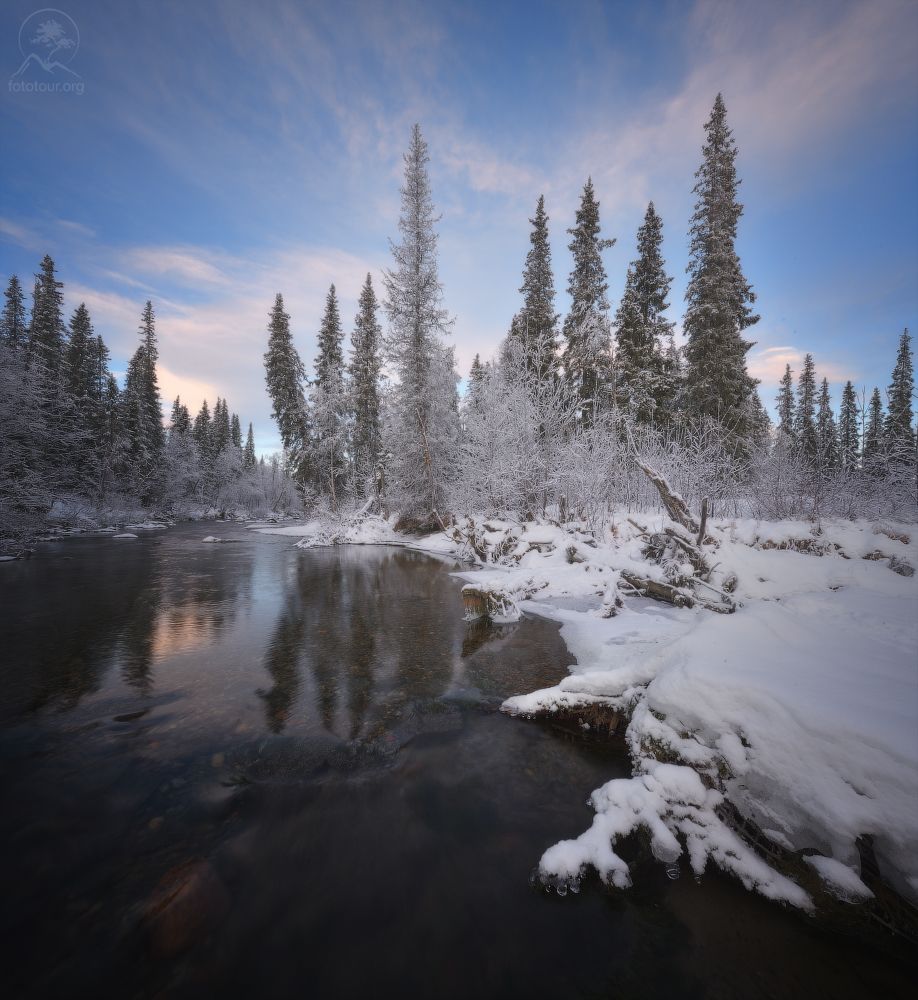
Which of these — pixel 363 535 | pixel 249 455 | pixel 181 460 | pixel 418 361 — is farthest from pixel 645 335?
pixel 249 455

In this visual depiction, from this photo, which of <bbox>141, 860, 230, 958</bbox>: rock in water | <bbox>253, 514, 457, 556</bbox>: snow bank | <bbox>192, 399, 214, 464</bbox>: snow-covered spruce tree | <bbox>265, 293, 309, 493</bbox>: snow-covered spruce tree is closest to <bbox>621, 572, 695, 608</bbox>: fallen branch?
<bbox>141, 860, 230, 958</bbox>: rock in water

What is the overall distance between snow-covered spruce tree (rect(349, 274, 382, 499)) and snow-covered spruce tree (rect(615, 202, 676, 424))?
16.2 m

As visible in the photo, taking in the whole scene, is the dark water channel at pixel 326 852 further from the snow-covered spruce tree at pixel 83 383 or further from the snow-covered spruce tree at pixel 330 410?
the snow-covered spruce tree at pixel 83 383

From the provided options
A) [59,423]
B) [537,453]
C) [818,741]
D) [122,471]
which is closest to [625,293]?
[537,453]

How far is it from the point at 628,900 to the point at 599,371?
72.0 feet

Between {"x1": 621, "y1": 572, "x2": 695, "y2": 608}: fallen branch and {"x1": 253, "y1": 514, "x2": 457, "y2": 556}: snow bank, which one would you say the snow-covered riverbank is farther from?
{"x1": 253, "y1": 514, "x2": 457, "y2": 556}: snow bank

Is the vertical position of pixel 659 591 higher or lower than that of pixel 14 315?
lower

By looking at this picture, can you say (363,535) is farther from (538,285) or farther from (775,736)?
(775,736)

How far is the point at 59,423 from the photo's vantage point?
2547cm

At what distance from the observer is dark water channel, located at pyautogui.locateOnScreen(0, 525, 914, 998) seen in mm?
2449

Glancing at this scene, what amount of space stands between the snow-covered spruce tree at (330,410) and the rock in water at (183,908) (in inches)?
987

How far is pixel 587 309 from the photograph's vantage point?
21562mm

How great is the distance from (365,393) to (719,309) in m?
21.3

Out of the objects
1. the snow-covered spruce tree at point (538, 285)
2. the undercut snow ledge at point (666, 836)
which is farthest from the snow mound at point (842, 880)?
the snow-covered spruce tree at point (538, 285)
